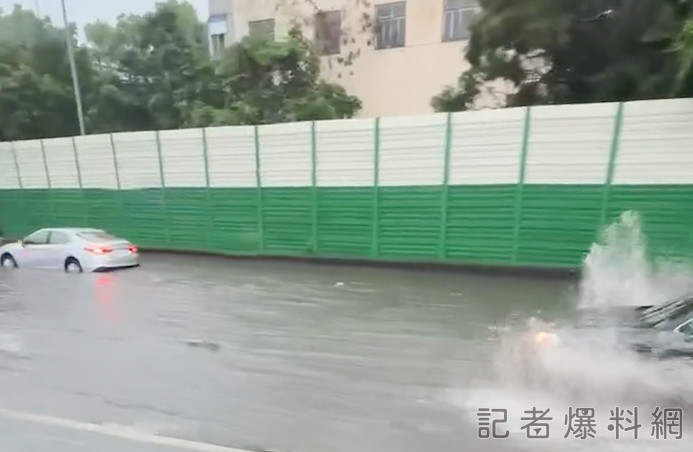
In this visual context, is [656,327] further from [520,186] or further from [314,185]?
[314,185]

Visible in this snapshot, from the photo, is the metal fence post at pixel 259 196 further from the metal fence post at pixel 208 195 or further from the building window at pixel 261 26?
the building window at pixel 261 26

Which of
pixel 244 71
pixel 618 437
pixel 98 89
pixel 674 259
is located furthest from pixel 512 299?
pixel 98 89

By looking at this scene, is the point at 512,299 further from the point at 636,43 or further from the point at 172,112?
the point at 172,112

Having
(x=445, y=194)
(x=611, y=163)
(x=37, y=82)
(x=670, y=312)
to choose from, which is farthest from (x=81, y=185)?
(x=670, y=312)

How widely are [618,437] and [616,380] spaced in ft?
2.06

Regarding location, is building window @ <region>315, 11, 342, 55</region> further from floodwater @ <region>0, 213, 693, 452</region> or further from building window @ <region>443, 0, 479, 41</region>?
floodwater @ <region>0, 213, 693, 452</region>

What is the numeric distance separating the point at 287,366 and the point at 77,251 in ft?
38.8

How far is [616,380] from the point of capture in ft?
18.6

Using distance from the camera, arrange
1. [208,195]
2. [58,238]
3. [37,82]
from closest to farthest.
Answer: [58,238]
[208,195]
[37,82]

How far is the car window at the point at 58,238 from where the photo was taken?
18.2 meters

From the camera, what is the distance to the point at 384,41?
84.6ft

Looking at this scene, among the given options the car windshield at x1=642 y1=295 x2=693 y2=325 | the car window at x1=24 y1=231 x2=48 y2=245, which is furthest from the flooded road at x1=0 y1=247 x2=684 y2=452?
the car window at x1=24 y1=231 x2=48 y2=245

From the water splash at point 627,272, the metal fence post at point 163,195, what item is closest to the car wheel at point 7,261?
the metal fence post at point 163,195

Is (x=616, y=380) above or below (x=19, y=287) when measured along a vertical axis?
above
